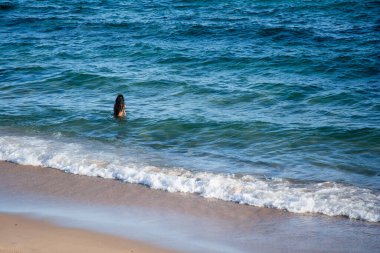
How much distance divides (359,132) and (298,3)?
11773 millimetres

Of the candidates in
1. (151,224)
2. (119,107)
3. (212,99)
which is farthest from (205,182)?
(212,99)

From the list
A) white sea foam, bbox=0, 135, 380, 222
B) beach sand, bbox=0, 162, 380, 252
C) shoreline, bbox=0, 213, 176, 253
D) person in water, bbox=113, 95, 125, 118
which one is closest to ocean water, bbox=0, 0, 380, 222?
white sea foam, bbox=0, 135, 380, 222

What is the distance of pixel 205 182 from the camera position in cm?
853

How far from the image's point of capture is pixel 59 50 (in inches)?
723

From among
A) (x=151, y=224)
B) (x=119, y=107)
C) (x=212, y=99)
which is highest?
(x=151, y=224)

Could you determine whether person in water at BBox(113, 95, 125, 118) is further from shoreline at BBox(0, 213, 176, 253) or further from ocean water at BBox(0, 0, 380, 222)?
shoreline at BBox(0, 213, 176, 253)

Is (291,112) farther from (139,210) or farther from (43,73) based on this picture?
(43,73)

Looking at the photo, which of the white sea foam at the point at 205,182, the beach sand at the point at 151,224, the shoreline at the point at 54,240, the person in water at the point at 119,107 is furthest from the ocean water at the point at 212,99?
the shoreline at the point at 54,240

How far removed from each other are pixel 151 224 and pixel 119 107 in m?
5.03

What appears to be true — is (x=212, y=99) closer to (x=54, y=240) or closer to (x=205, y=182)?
(x=205, y=182)

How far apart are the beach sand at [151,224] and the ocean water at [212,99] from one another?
1.04 feet

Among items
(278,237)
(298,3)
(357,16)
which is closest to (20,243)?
(278,237)

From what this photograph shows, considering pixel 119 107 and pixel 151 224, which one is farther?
pixel 119 107

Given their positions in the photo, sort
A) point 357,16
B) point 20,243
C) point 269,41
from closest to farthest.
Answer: point 20,243
point 269,41
point 357,16
